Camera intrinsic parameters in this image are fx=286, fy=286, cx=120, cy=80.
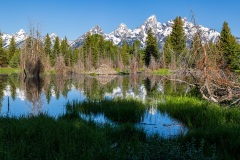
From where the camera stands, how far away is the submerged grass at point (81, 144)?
236 inches

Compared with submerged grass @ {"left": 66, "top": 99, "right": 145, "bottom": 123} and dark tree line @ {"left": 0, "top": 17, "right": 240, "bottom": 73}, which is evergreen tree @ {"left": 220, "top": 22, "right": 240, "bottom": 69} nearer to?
dark tree line @ {"left": 0, "top": 17, "right": 240, "bottom": 73}

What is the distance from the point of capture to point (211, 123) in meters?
10.0

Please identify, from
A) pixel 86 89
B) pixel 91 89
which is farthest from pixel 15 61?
pixel 91 89

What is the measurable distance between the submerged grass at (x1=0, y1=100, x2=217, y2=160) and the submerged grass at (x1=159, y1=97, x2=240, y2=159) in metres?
0.51

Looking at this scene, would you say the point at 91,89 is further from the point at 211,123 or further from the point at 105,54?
the point at 105,54

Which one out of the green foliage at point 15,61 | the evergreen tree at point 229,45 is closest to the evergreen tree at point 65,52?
the green foliage at point 15,61

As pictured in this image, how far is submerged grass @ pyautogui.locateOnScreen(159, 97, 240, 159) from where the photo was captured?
7142 mm

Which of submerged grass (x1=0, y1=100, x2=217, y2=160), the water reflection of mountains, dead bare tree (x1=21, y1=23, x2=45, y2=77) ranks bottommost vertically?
submerged grass (x1=0, y1=100, x2=217, y2=160)

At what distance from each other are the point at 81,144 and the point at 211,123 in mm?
5037

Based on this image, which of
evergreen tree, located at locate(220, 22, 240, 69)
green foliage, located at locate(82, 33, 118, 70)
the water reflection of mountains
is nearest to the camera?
the water reflection of mountains

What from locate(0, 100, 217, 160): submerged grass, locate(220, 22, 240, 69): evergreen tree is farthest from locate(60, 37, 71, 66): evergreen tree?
locate(0, 100, 217, 160): submerged grass

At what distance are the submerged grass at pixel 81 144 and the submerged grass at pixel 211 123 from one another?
507 mm

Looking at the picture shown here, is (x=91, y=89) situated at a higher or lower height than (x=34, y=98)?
higher

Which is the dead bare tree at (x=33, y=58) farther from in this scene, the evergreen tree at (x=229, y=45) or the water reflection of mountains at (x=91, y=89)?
the evergreen tree at (x=229, y=45)
